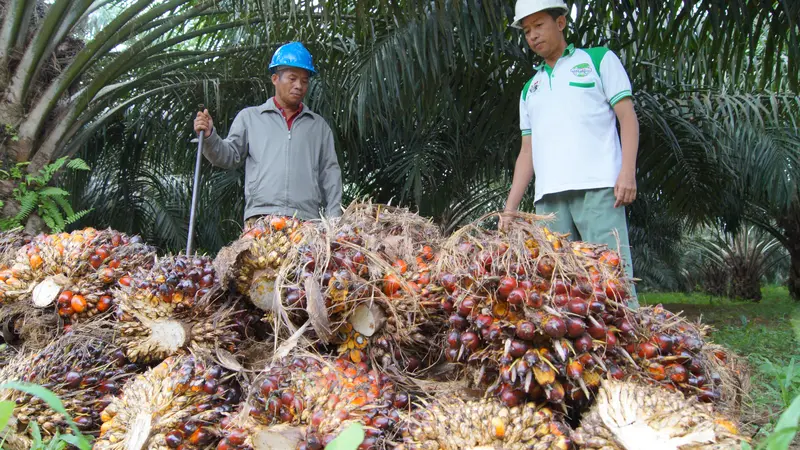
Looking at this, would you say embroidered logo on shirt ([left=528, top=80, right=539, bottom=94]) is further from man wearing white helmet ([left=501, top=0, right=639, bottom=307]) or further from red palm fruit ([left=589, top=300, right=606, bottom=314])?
red palm fruit ([left=589, top=300, right=606, bottom=314])

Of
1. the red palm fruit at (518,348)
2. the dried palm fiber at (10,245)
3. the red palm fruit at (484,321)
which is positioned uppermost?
the dried palm fiber at (10,245)

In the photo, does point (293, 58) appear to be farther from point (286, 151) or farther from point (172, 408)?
point (172, 408)

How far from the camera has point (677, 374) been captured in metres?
1.23

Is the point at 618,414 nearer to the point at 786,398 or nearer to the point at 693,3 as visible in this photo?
the point at 786,398

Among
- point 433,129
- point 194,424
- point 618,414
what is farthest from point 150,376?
point 433,129

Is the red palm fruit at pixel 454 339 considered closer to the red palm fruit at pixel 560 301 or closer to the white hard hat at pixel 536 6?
the red palm fruit at pixel 560 301

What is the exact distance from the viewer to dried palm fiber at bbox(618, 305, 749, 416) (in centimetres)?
122

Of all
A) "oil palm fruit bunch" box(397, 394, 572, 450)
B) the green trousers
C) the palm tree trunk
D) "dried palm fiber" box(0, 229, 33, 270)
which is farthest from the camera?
the palm tree trunk

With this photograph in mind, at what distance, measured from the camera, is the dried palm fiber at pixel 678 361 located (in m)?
1.22

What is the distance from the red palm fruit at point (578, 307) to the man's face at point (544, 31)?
5.19 ft

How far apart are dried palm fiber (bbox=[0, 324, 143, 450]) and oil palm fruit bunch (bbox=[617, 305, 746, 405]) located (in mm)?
1274

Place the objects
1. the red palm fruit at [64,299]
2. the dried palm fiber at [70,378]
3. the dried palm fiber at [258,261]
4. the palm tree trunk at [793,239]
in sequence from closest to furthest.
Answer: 1. the dried palm fiber at [70,378]
2. the dried palm fiber at [258,261]
3. the red palm fruit at [64,299]
4. the palm tree trunk at [793,239]

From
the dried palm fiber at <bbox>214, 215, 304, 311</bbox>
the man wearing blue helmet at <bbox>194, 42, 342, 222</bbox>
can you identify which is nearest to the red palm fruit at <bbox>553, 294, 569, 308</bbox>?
the dried palm fiber at <bbox>214, 215, 304, 311</bbox>

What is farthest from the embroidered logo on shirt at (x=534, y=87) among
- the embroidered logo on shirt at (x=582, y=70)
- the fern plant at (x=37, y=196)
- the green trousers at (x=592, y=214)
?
the fern plant at (x=37, y=196)
